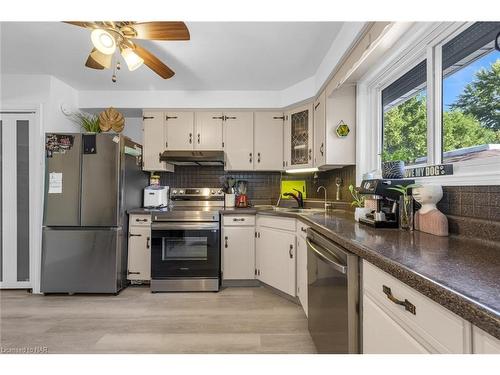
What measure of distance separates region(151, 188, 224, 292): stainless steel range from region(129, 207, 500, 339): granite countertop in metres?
1.71

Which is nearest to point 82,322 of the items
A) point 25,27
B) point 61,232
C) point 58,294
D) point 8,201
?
point 58,294

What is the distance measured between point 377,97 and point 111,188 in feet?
9.20

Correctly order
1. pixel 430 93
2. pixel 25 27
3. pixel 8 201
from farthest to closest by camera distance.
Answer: pixel 8 201 < pixel 25 27 < pixel 430 93

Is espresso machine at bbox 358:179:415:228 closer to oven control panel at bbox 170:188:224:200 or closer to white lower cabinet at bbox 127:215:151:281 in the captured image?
oven control panel at bbox 170:188:224:200

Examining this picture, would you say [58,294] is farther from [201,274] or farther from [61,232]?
[201,274]

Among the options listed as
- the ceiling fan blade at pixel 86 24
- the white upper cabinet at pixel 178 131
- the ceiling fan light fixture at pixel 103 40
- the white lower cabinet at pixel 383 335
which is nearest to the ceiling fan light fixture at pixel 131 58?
the ceiling fan light fixture at pixel 103 40

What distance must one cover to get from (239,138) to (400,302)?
2.70 meters

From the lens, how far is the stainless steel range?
269 cm

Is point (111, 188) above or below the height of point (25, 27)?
below

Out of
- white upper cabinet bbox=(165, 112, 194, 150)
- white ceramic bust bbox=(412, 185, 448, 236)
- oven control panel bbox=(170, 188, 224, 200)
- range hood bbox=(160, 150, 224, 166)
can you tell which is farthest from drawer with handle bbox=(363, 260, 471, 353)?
white upper cabinet bbox=(165, 112, 194, 150)

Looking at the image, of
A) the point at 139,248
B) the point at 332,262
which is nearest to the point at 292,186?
the point at 139,248

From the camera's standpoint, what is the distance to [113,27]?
1.61 meters

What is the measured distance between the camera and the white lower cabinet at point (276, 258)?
2416mm
